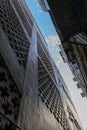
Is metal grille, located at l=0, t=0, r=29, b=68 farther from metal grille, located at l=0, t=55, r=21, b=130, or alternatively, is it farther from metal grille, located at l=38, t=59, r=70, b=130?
metal grille, located at l=0, t=55, r=21, b=130

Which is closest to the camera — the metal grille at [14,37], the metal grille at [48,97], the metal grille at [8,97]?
the metal grille at [8,97]

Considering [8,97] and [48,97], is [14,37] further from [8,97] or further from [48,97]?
[8,97]

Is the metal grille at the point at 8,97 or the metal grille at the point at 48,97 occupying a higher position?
the metal grille at the point at 8,97

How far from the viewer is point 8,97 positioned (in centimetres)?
394

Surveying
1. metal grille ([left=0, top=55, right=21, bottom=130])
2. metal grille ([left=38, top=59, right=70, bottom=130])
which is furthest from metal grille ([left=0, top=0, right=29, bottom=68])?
metal grille ([left=0, top=55, right=21, bottom=130])

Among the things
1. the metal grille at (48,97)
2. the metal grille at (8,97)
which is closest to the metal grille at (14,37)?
the metal grille at (48,97)

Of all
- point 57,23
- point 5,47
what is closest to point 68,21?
point 57,23

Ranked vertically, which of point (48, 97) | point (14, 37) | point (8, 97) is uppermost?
point (14, 37)

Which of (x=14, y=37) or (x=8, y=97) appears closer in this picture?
(x=8, y=97)

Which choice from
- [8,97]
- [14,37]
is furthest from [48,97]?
[8,97]

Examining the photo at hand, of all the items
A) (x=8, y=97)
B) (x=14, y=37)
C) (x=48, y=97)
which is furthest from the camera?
(x=48, y=97)

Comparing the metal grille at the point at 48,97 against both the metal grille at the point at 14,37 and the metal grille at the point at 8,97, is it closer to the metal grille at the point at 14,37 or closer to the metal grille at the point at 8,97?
the metal grille at the point at 14,37

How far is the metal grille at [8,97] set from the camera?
3623 mm

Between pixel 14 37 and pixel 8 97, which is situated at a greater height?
pixel 14 37
